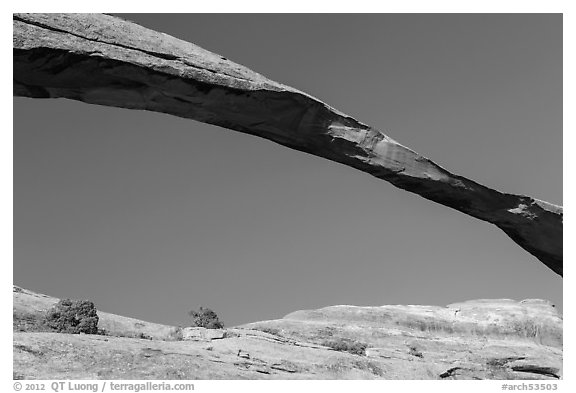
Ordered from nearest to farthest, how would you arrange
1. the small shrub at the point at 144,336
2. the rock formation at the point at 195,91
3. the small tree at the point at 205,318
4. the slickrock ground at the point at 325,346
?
the rock formation at the point at 195,91, the slickrock ground at the point at 325,346, the small shrub at the point at 144,336, the small tree at the point at 205,318

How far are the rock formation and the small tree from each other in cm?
2413

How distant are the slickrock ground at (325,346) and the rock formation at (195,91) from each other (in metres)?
8.13

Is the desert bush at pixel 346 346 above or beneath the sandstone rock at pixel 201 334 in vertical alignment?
above

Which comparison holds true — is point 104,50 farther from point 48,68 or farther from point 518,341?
point 518,341

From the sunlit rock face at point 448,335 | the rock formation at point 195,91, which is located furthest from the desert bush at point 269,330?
the rock formation at point 195,91

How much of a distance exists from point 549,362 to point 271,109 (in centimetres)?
2620

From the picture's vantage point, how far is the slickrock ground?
18.4 m

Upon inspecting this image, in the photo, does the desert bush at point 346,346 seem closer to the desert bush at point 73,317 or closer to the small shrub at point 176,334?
the small shrub at point 176,334

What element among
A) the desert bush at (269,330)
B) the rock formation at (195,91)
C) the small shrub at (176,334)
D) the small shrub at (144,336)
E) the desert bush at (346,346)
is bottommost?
the small shrub at (144,336)

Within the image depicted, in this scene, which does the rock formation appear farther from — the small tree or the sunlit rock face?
the small tree

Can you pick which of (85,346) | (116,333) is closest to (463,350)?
(116,333)

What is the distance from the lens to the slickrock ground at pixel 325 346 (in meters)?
18.4
